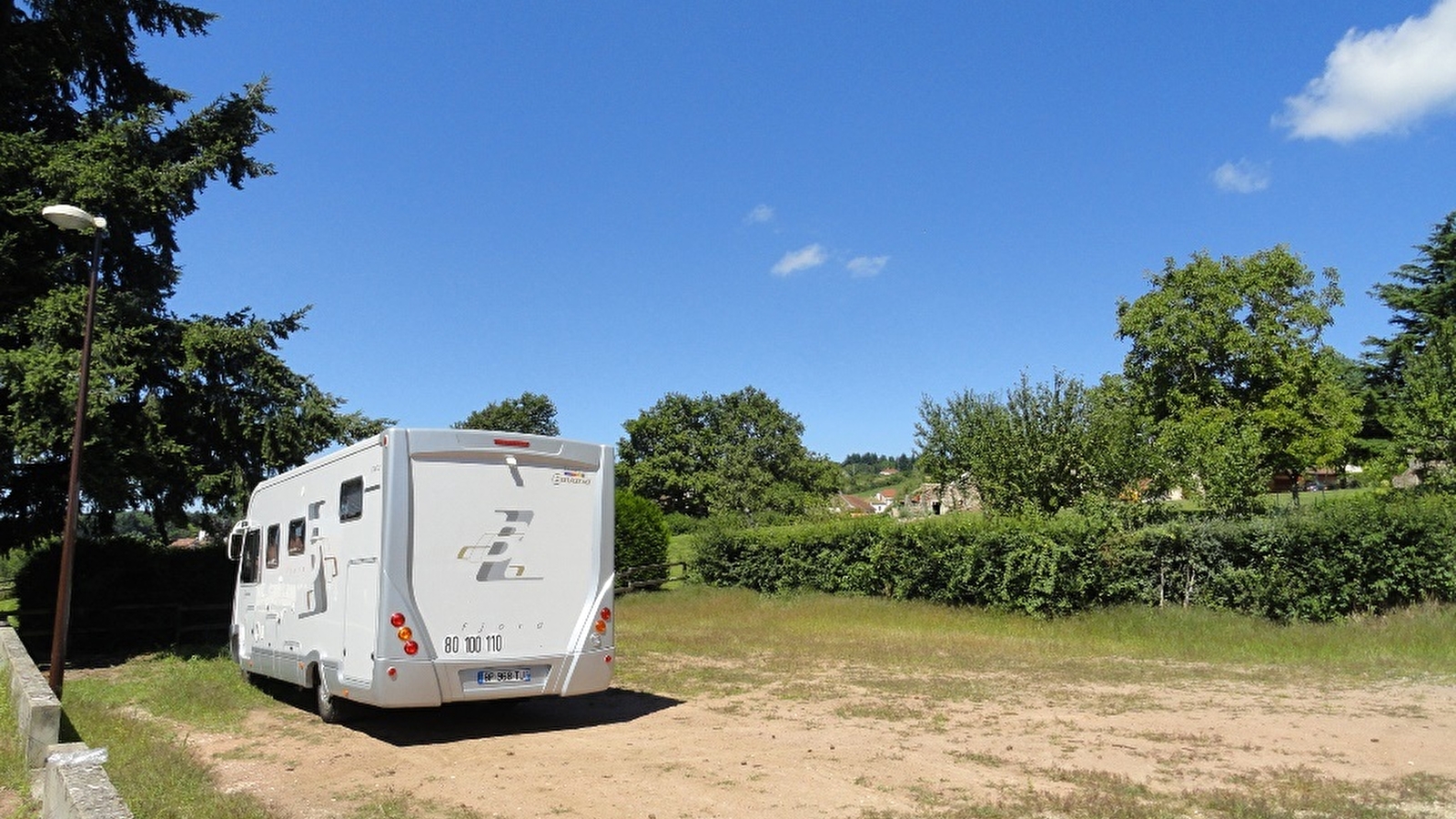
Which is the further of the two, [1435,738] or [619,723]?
[619,723]

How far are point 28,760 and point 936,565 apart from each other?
731 inches

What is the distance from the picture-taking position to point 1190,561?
19.0m

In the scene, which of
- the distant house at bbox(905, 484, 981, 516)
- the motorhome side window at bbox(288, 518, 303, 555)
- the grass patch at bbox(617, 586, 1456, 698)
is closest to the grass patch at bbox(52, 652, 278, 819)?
the motorhome side window at bbox(288, 518, 303, 555)

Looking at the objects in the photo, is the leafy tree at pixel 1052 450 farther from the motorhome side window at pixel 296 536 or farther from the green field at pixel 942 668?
the motorhome side window at pixel 296 536

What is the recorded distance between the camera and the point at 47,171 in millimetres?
16922

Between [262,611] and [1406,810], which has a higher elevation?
[262,611]

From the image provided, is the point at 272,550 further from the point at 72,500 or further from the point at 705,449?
the point at 705,449

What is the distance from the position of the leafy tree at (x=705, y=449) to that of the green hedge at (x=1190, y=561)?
162 feet

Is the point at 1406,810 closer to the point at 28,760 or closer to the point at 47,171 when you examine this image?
the point at 28,760

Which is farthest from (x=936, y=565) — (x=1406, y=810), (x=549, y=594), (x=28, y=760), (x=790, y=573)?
(x=28, y=760)

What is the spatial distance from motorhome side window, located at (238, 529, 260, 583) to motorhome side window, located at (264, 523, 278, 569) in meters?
0.69

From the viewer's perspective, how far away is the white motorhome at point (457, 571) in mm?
9273

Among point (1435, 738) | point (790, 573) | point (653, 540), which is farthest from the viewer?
point (653, 540)

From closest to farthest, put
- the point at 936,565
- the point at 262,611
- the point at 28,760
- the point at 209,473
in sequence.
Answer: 1. the point at 28,760
2. the point at 262,611
3. the point at 209,473
4. the point at 936,565
